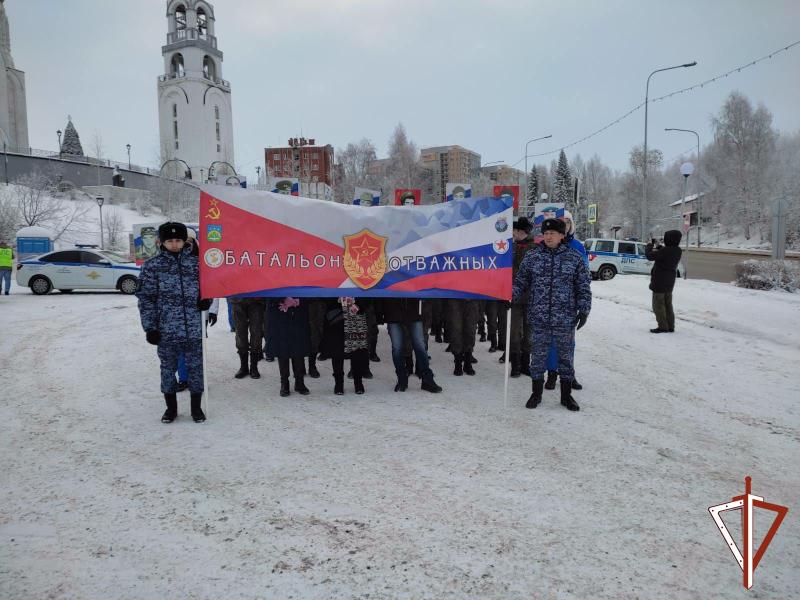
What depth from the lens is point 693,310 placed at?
1253cm

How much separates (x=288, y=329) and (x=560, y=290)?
3.15 meters

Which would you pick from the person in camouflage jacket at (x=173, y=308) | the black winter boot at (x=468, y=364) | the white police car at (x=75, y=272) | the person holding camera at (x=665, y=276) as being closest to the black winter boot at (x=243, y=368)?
the person in camouflage jacket at (x=173, y=308)

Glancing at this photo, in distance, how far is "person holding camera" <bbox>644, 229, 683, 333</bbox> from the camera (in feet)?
33.0

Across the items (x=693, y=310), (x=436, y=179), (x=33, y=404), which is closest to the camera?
(x=33, y=404)

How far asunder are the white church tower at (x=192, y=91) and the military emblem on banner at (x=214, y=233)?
3280 inches

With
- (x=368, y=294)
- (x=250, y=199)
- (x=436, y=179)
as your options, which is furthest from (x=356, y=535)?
(x=436, y=179)

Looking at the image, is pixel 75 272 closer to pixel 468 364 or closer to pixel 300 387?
pixel 300 387

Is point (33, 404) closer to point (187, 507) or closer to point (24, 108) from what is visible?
point (187, 507)

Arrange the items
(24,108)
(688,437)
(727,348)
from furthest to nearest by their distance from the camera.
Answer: (24,108)
(727,348)
(688,437)

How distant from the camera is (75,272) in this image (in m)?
18.7

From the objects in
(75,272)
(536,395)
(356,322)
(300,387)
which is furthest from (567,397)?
(75,272)

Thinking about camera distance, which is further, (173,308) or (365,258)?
(365,258)

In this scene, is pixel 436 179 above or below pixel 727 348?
above

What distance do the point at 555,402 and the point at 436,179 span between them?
10950cm
